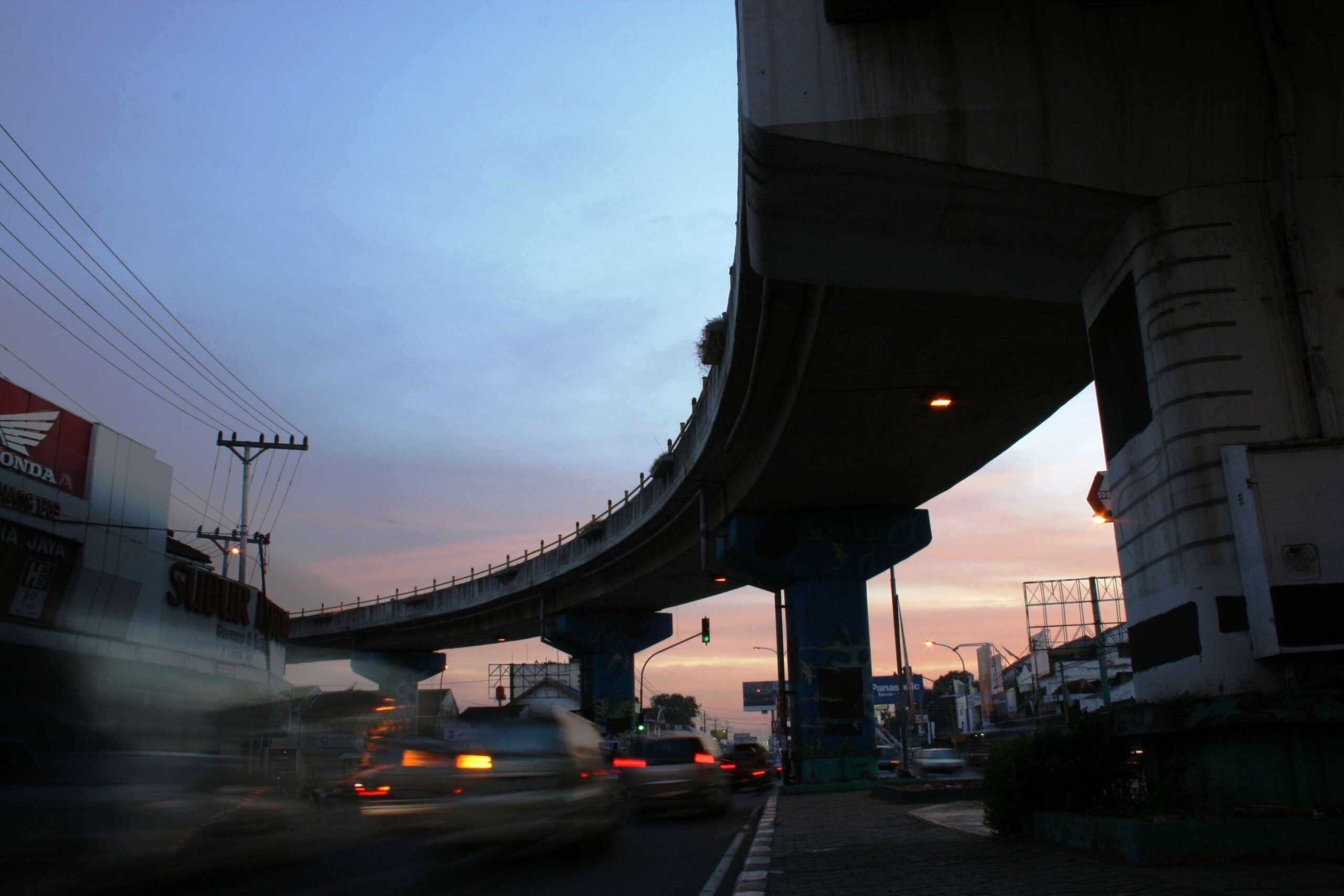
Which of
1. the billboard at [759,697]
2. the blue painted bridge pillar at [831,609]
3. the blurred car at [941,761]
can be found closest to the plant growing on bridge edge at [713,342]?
the blue painted bridge pillar at [831,609]

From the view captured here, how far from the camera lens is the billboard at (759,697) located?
132 meters

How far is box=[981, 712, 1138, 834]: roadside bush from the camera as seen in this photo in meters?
8.93

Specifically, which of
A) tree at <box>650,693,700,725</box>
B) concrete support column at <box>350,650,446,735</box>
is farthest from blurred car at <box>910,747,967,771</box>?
tree at <box>650,693,700,725</box>

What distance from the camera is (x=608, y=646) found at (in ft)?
153

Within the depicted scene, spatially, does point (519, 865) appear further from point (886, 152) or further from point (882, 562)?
point (882, 562)

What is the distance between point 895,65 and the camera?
9.48m

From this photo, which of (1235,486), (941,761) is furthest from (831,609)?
(1235,486)

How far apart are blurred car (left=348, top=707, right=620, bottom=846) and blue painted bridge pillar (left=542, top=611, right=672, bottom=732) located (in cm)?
3534

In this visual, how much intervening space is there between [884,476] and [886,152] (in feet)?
51.4

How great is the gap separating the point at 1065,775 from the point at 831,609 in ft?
63.2

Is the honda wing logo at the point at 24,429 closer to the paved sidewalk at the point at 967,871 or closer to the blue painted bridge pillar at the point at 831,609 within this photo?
the blue painted bridge pillar at the point at 831,609

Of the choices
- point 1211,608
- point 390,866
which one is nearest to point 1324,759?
point 1211,608

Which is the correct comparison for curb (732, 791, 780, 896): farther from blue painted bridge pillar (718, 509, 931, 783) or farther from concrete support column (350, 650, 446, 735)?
concrete support column (350, 650, 446, 735)

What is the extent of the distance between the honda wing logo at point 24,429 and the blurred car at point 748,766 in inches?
868
